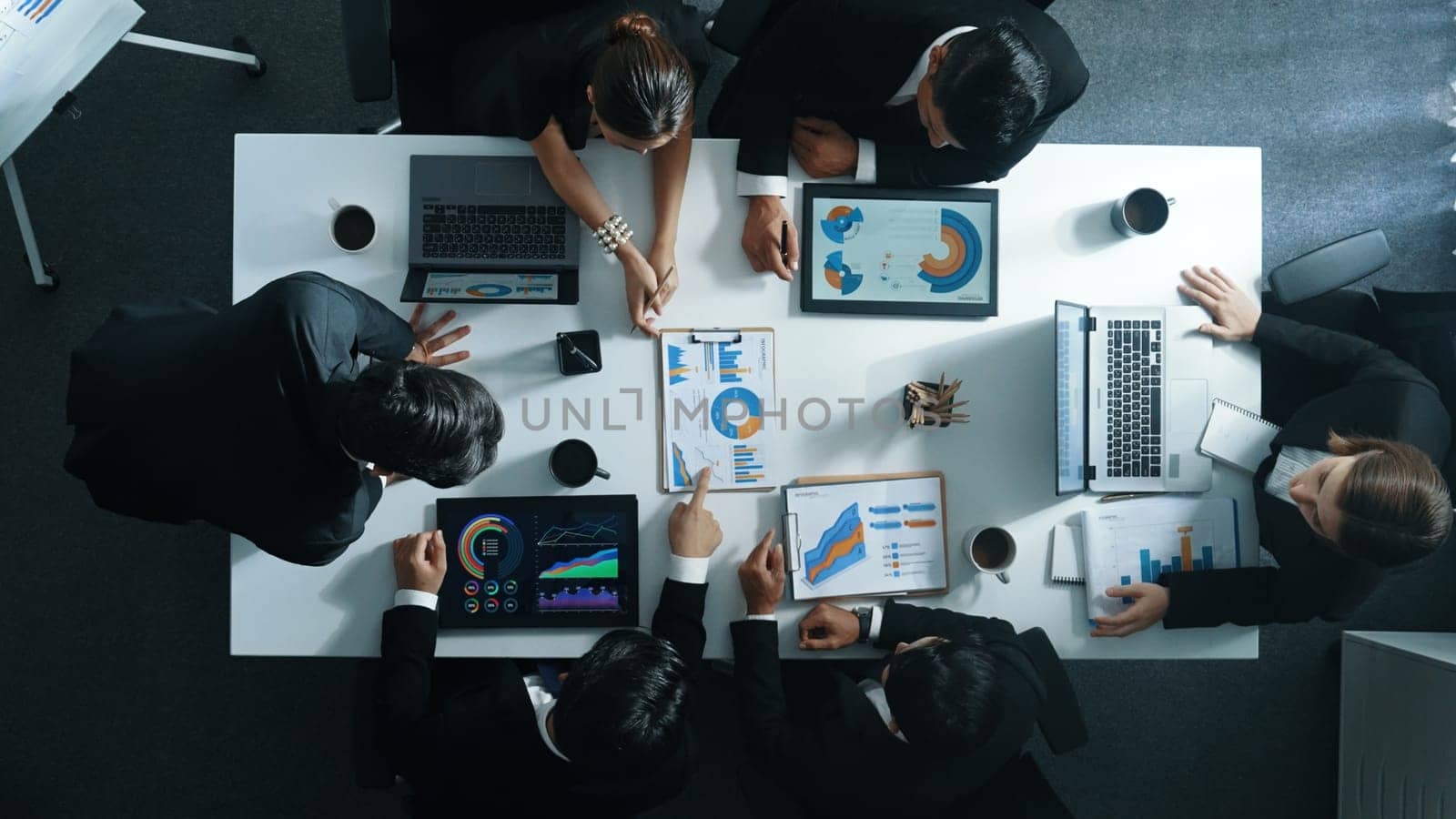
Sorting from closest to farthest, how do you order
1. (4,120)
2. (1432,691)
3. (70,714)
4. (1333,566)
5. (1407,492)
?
(1407,492)
(1333,566)
(4,120)
(1432,691)
(70,714)

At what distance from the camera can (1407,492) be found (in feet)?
5.02

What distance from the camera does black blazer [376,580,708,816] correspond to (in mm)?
1566

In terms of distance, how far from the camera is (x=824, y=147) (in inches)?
67.1

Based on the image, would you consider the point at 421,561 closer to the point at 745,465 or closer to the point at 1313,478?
the point at 745,465

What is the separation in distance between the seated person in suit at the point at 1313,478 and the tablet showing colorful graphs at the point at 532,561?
1.03 m

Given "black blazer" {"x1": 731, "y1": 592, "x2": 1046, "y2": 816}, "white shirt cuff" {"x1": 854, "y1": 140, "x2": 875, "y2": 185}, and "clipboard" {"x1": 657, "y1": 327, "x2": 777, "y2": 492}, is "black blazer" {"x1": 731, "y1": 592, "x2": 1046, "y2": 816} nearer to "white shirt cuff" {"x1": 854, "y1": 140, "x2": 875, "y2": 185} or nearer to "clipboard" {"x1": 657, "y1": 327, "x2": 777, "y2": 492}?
"clipboard" {"x1": 657, "y1": 327, "x2": 777, "y2": 492}

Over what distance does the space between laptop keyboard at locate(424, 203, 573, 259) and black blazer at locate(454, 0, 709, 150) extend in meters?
0.15

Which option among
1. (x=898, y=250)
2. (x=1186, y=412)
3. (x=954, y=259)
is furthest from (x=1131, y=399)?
(x=898, y=250)


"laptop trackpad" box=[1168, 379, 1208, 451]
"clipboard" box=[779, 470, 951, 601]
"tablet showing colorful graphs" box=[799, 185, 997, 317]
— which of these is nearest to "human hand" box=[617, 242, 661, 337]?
"tablet showing colorful graphs" box=[799, 185, 997, 317]

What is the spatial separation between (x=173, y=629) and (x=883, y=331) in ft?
6.97

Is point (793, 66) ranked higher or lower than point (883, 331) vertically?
higher

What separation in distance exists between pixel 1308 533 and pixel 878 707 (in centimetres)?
95

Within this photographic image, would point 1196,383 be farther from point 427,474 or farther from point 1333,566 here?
point 427,474

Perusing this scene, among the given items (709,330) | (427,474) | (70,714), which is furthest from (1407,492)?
(70,714)
